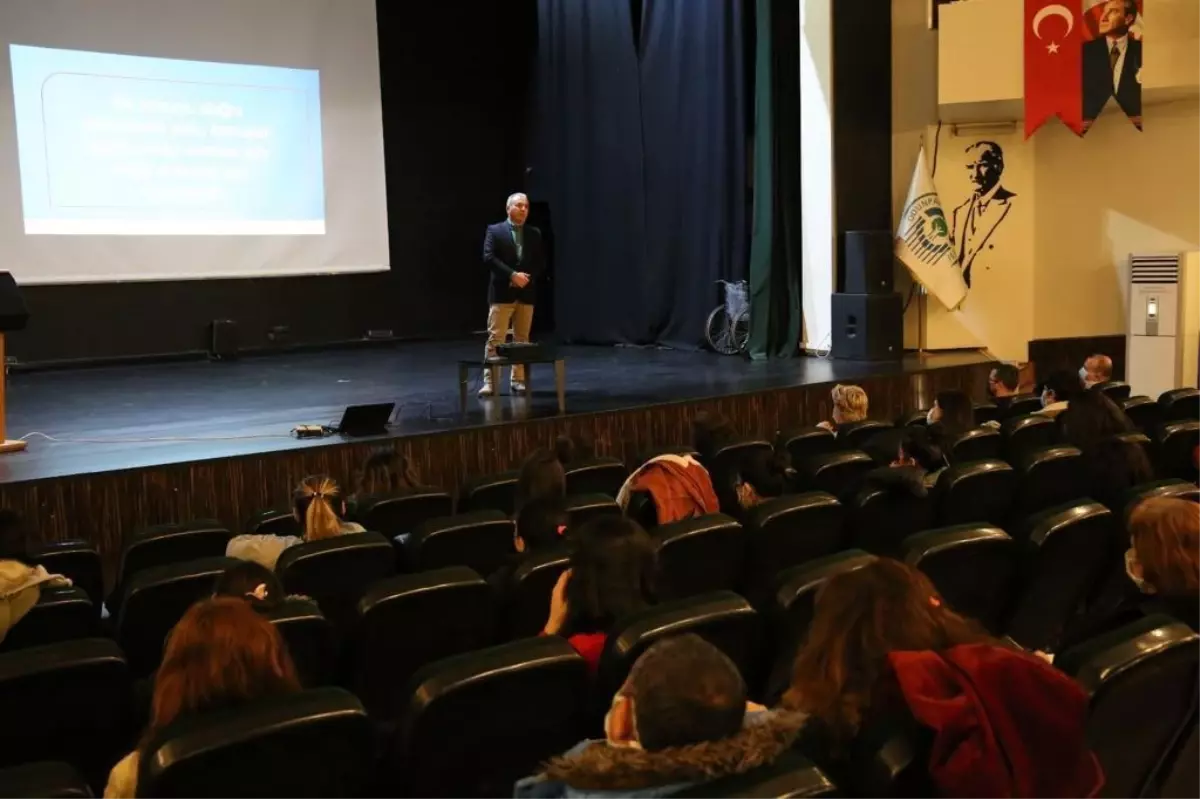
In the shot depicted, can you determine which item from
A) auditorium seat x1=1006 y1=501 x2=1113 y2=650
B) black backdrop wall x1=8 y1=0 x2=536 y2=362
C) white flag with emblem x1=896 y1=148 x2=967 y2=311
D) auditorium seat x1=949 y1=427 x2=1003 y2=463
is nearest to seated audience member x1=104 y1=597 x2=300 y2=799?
auditorium seat x1=1006 y1=501 x2=1113 y2=650

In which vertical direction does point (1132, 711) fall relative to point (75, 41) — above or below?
below

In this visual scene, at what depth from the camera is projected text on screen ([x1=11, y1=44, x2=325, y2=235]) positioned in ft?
28.3

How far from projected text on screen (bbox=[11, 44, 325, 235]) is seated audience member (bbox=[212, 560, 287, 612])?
290 inches

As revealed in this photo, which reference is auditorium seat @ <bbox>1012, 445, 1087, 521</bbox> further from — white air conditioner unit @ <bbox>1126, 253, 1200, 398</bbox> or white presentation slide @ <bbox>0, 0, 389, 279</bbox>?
white presentation slide @ <bbox>0, 0, 389, 279</bbox>

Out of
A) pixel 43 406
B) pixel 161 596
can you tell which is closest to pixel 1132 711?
pixel 161 596

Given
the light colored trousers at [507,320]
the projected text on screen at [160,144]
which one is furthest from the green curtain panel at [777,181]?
the projected text on screen at [160,144]

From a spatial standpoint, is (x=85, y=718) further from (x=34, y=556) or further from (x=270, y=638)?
(x=34, y=556)

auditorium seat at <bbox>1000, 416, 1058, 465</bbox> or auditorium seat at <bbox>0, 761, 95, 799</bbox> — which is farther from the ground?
auditorium seat at <bbox>1000, 416, 1058, 465</bbox>

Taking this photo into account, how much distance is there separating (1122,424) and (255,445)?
3710 millimetres

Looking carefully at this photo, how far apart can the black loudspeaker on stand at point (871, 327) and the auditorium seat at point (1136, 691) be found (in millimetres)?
6531

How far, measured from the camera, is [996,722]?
1.56 metres

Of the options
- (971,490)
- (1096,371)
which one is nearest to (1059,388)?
(1096,371)

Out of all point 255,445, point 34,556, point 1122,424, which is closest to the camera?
point 34,556

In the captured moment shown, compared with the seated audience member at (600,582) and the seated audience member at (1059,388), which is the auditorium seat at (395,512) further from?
the seated audience member at (1059,388)
